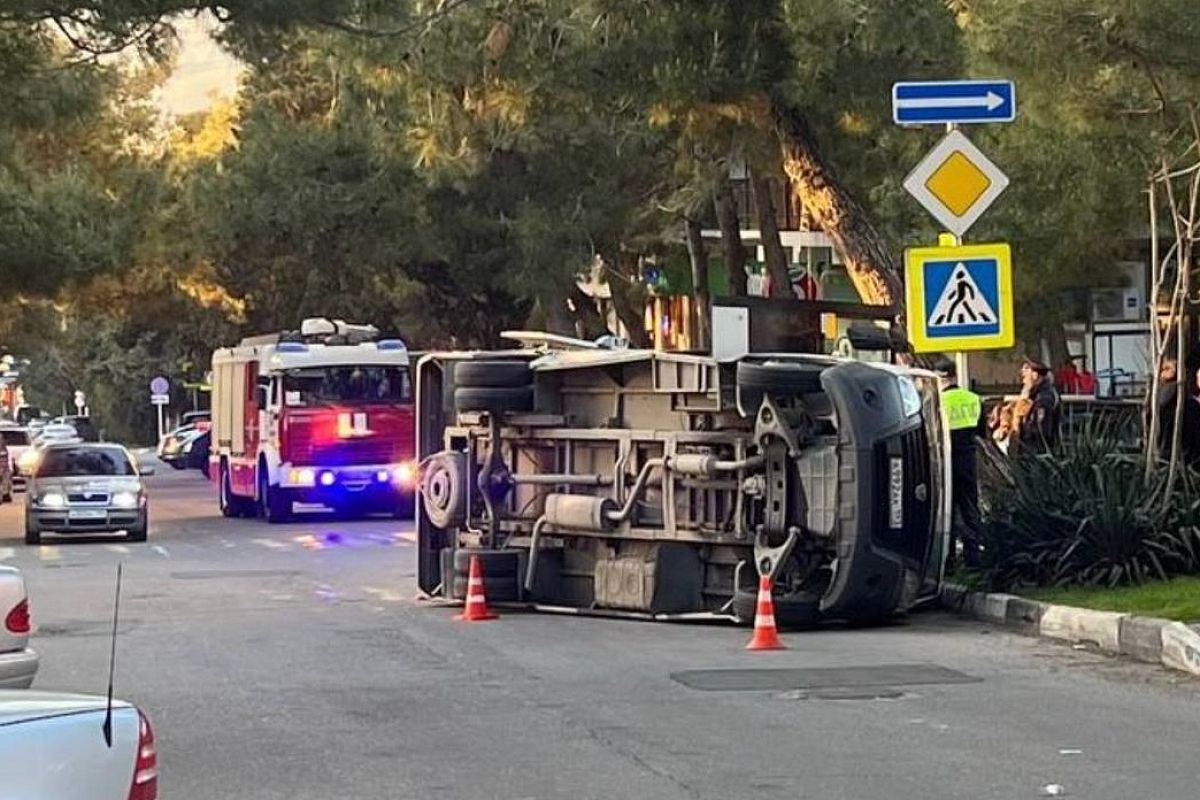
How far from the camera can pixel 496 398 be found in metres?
16.5

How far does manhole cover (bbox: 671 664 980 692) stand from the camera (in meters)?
12.1

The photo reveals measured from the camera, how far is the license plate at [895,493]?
1464 cm

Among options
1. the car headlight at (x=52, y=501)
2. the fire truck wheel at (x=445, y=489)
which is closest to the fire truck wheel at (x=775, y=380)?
the fire truck wheel at (x=445, y=489)

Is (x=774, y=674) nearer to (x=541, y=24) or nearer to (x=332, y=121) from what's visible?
(x=541, y=24)

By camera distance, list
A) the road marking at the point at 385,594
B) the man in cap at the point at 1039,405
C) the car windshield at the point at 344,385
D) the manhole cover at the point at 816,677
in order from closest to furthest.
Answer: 1. the manhole cover at the point at 816,677
2. the road marking at the point at 385,594
3. the man in cap at the point at 1039,405
4. the car windshield at the point at 344,385

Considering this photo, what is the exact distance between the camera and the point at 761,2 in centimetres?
1969

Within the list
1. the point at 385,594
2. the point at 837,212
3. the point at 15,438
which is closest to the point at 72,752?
the point at 385,594

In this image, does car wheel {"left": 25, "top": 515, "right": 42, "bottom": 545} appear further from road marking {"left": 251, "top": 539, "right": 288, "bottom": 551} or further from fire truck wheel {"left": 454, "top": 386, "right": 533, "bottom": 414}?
fire truck wheel {"left": 454, "top": 386, "right": 533, "bottom": 414}

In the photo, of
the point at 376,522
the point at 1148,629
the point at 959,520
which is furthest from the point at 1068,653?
the point at 376,522

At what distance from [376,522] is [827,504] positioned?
17.7 meters

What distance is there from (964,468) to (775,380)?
105 inches

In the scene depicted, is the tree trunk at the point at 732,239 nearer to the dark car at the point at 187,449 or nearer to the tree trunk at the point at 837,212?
the tree trunk at the point at 837,212

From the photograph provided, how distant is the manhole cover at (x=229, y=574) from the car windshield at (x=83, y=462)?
774 centimetres

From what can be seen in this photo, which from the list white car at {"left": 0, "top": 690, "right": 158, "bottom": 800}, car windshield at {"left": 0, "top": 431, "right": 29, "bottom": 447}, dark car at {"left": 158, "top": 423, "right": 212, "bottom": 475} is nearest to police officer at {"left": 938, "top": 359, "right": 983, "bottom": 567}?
white car at {"left": 0, "top": 690, "right": 158, "bottom": 800}
